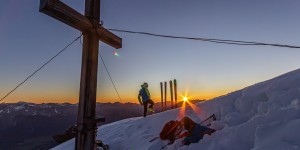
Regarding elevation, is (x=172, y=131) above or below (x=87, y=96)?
below

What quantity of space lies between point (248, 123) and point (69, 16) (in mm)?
4922

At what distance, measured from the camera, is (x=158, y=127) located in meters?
11.8

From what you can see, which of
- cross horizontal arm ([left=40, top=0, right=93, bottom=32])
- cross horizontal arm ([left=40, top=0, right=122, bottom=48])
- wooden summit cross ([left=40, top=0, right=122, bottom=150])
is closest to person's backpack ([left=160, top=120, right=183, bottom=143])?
wooden summit cross ([left=40, top=0, right=122, bottom=150])

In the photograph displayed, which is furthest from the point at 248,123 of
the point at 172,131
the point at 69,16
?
the point at 69,16

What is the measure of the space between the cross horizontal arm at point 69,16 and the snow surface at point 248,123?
3903 mm

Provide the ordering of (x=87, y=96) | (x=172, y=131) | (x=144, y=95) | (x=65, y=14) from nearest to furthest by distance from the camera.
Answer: (x=65, y=14) < (x=87, y=96) < (x=172, y=131) < (x=144, y=95)

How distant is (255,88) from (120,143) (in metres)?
5.91

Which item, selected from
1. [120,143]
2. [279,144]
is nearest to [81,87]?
[279,144]

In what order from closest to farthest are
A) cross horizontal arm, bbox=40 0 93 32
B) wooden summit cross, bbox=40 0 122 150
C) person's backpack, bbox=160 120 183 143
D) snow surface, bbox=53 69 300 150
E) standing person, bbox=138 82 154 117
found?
cross horizontal arm, bbox=40 0 93 32, wooden summit cross, bbox=40 0 122 150, snow surface, bbox=53 69 300 150, person's backpack, bbox=160 120 183 143, standing person, bbox=138 82 154 117

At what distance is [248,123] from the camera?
6.92 m

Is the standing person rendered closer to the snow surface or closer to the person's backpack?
the snow surface

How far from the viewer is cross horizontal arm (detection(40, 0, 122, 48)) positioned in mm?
4727

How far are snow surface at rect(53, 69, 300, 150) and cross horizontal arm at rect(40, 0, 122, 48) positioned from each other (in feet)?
12.8

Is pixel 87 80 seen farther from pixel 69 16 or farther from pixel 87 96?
pixel 69 16
